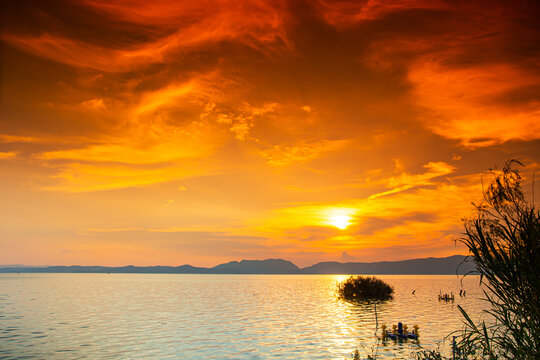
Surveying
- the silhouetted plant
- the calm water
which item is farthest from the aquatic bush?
the silhouetted plant

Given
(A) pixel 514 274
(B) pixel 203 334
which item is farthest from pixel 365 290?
(A) pixel 514 274

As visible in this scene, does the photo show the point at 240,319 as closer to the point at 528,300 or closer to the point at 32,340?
the point at 32,340

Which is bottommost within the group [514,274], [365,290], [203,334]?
[203,334]

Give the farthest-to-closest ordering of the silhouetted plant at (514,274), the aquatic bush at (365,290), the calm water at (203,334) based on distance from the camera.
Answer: the aquatic bush at (365,290) < the calm water at (203,334) < the silhouetted plant at (514,274)

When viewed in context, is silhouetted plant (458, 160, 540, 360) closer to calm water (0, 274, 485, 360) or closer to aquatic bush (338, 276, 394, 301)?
calm water (0, 274, 485, 360)

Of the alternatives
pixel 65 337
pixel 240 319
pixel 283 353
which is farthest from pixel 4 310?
pixel 283 353

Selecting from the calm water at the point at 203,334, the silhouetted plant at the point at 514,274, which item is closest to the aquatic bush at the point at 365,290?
the calm water at the point at 203,334

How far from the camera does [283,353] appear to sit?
3188 centimetres

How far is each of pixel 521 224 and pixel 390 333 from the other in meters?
27.8

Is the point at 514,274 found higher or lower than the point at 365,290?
higher

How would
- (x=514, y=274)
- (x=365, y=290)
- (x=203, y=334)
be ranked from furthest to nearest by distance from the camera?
1. (x=365, y=290)
2. (x=203, y=334)
3. (x=514, y=274)

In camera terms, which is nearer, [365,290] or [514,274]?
[514,274]

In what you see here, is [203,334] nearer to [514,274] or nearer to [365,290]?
[514,274]

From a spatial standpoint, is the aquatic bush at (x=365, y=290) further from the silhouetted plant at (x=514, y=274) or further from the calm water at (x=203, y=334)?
the silhouetted plant at (x=514, y=274)
